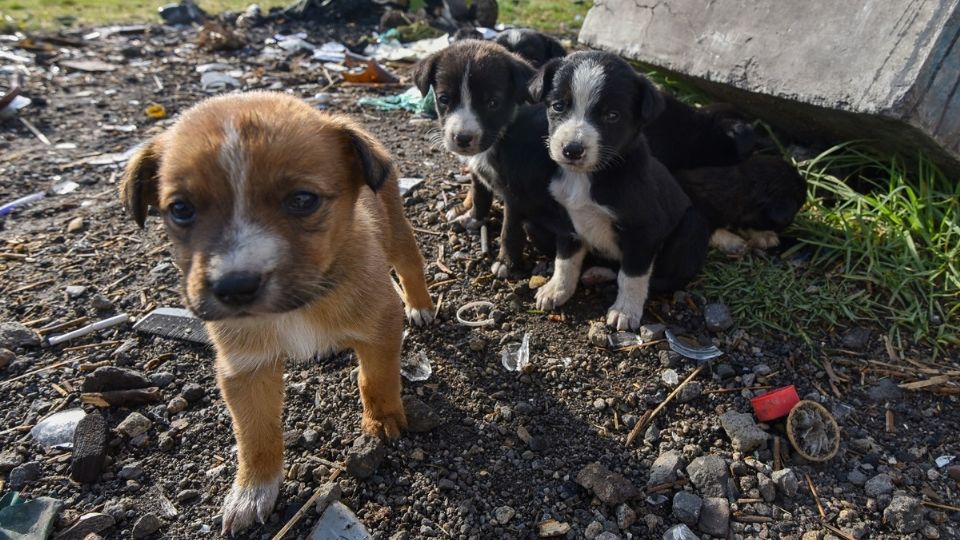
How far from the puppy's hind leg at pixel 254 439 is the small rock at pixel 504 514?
41.4 inches

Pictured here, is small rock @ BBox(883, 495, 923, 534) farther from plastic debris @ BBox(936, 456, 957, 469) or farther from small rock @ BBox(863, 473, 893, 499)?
plastic debris @ BBox(936, 456, 957, 469)

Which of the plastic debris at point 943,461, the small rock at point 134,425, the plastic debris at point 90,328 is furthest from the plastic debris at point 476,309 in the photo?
the plastic debris at point 943,461

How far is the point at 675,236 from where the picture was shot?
4.32 meters

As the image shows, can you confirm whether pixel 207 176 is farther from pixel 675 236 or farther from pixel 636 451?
pixel 675 236

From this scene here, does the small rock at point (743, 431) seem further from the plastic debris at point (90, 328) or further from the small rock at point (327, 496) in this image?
the plastic debris at point (90, 328)

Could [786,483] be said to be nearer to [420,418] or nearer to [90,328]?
[420,418]

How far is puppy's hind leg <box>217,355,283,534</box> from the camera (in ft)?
9.52

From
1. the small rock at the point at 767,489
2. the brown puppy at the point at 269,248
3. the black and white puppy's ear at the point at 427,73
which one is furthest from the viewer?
the black and white puppy's ear at the point at 427,73

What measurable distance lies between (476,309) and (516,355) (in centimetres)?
57

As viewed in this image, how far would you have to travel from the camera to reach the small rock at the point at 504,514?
9.78 ft

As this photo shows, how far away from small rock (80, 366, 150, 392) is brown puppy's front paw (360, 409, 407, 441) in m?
1.40

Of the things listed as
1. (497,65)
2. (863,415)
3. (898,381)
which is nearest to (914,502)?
(863,415)

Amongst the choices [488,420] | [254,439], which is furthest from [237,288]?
[488,420]

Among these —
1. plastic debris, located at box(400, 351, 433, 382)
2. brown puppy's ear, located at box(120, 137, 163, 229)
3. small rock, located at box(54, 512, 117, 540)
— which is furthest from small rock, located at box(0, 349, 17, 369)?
plastic debris, located at box(400, 351, 433, 382)
